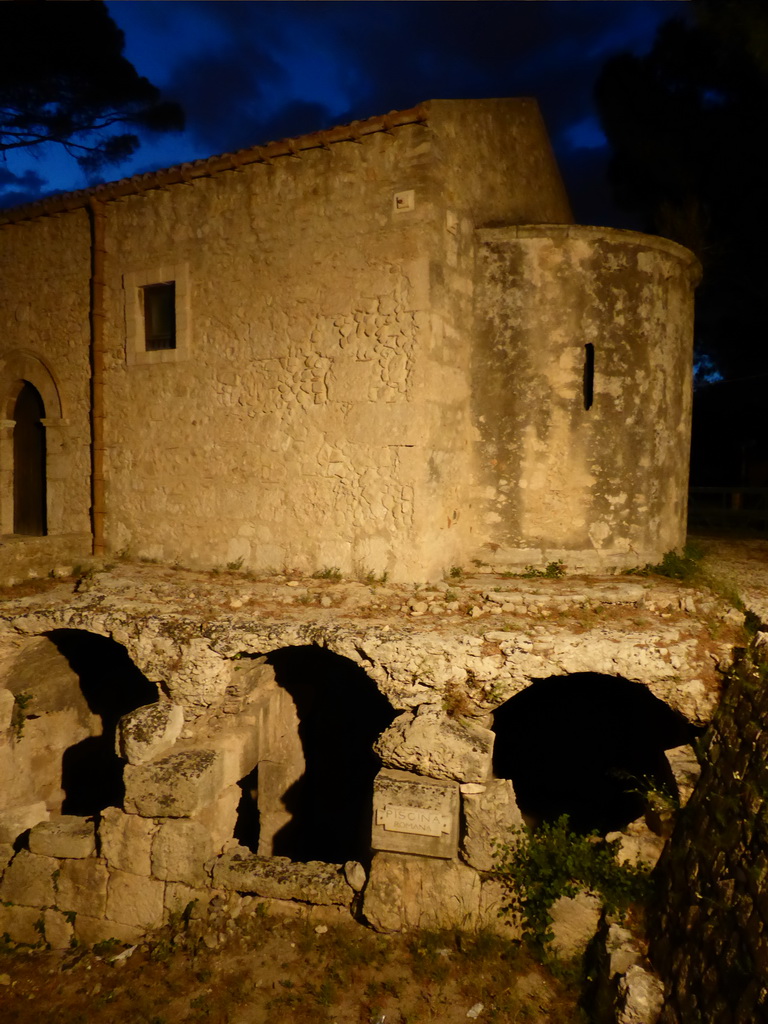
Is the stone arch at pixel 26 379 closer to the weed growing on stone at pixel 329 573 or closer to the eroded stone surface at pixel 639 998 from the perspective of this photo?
the weed growing on stone at pixel 329 573

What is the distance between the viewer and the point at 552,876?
4.89 metres

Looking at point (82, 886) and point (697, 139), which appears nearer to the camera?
point (82, 886)

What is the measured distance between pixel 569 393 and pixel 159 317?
5368 mm

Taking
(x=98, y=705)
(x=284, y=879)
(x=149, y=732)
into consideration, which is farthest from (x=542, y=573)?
(x=98, y=705)

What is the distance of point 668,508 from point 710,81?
12110 millimetres

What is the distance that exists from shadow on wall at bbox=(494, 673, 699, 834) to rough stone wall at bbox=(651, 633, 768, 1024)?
1.31 metres

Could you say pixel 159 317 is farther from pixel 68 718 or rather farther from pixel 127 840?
pixel 127 840

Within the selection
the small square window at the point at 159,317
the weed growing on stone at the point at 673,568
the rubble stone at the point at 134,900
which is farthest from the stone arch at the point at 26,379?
the weed growing on stone at the point at 673,568

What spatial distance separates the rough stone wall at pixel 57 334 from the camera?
8.66 m

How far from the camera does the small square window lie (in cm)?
833

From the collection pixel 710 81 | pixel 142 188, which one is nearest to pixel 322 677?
pixel 142 188

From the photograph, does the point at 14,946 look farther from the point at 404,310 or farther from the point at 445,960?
the point at 404,310

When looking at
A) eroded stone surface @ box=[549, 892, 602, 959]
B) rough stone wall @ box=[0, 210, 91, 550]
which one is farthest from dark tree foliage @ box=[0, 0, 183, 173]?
eroded stone surface @ box=[549, 892, 602, 959]

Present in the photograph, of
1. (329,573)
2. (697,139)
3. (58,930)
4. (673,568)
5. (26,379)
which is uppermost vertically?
(697,139)
